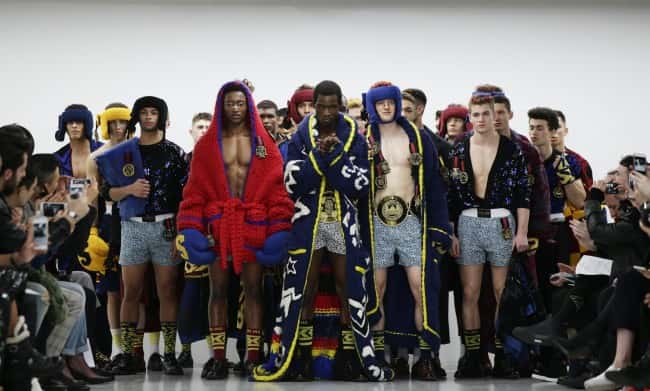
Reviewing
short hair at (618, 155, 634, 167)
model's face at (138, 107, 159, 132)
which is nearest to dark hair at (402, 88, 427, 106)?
model's face at (138, 107, 159, 132)

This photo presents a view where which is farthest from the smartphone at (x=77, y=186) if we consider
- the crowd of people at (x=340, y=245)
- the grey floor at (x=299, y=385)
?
the grey floor at (x=299, y=385)

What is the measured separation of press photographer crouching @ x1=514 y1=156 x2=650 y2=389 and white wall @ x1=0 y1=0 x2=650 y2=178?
12.8 feet

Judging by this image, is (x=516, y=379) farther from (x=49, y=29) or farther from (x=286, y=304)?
(x=49, y=29)

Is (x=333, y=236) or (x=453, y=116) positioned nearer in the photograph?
(x=333, y=236)

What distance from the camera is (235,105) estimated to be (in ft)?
23.1

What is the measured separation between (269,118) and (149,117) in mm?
937

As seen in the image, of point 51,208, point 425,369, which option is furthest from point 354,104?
point 51,208

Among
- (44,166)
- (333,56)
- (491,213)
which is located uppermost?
(333,56)

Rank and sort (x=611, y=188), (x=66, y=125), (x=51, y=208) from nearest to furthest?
(x=51, y=208) → (x=611, y=188) → (x=66, y=125)

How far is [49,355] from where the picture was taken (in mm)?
5691

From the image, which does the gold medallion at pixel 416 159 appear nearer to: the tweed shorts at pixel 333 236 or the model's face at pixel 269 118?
the tweed shorts at pixel 333 236

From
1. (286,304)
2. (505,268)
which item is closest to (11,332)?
(286,304)

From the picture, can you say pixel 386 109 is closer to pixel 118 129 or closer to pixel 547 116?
pixel 547 116

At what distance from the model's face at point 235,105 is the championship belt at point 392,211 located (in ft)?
3.26
